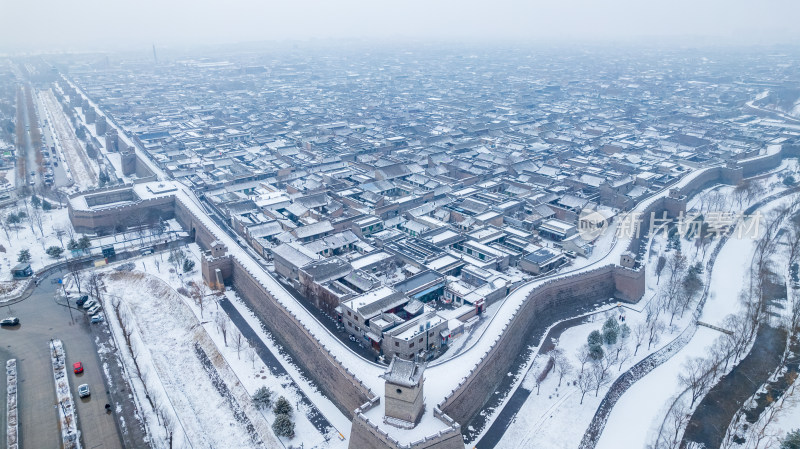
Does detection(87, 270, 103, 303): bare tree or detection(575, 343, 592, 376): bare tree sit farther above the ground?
detection(87, 270, 103, 303): bare tree

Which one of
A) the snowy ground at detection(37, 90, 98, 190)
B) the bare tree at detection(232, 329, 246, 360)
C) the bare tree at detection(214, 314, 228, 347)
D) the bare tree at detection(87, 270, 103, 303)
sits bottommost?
the bare tree at detection(232, 329, 246, 360)

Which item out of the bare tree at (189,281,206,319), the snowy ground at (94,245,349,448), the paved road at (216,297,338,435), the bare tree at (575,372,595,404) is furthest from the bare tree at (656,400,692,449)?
the bare tree at (189,281,206,319)

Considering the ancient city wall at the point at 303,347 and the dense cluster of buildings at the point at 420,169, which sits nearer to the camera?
the ancient city wall at the point at 303,347

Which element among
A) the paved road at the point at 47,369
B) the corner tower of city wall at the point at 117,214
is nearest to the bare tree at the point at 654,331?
the paved road at the point at 47,369

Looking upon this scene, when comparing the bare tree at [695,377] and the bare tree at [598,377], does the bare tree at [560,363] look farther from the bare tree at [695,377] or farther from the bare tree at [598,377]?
the bare tree at [695,377]

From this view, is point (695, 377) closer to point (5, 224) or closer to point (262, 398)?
point (262, 398)

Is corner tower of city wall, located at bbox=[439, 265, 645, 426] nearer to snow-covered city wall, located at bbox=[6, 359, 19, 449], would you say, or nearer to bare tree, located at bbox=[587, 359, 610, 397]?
bare tree, located at bbox=[587, 359, 610, 397]

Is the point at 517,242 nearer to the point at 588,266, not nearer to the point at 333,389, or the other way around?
the point at 588,266
